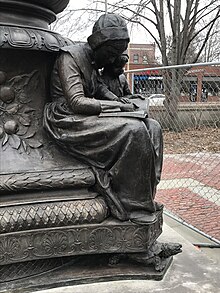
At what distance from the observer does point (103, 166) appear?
8.38ft

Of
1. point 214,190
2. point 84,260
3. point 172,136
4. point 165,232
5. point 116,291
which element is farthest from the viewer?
point 214,190

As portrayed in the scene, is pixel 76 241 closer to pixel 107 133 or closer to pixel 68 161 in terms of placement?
pixel 68 161

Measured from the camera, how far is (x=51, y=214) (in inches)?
94.9

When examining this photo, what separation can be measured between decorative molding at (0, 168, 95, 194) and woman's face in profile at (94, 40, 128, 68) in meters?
0.75

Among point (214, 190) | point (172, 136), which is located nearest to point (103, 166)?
point (172, 136)

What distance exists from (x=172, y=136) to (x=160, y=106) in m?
0.52

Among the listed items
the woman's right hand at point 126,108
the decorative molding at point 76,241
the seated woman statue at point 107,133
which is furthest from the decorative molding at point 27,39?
the decorative molding at point 76,241

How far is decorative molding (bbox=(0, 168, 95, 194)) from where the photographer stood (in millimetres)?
2414

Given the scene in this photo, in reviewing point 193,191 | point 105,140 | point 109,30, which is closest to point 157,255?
point 105,140

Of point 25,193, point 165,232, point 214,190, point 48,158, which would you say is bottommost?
point 214,190

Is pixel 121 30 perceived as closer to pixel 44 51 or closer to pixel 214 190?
pixel 44 51

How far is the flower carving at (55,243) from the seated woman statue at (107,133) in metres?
0.35

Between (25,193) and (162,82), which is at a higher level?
(162,82)

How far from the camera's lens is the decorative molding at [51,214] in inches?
92.8
